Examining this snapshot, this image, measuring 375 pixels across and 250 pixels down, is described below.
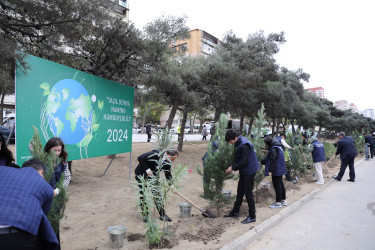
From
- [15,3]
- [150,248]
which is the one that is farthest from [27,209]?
[15,3]

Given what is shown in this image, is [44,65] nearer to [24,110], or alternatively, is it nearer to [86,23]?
[24,110]

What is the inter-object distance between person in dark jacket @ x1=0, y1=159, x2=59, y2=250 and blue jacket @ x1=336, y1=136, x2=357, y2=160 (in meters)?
9.79

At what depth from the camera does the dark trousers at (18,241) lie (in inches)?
66.1

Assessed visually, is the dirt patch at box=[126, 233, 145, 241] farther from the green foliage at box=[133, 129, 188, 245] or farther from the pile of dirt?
the pile of dirt

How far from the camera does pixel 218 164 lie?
494 cm

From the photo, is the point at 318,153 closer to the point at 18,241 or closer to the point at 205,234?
the point at 205,234

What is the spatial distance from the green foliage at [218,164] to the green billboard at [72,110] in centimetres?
313

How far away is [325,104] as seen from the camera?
3678 cm

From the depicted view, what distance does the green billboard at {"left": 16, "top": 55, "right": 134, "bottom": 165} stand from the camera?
4551mm

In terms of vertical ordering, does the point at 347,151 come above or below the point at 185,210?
above

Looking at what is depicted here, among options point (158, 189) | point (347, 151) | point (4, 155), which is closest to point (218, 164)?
point (158, 189)

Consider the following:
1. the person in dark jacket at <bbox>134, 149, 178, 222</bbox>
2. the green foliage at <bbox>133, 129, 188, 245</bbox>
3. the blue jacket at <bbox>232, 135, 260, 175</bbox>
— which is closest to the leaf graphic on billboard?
the person in dark jacket at <bbox>134, 149, 178, 222</bbox>

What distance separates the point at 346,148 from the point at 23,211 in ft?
33.3

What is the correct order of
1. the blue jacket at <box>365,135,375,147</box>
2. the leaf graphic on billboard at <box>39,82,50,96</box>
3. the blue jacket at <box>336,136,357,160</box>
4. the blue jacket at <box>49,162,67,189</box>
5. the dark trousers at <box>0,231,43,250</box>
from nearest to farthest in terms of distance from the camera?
the dark trousers at <box>0,231,43,250</box>
the blue jacket at <box>49,162,67,189</box>
the leaf graphic on billboard at <box>39,82,50,96</box>
the blue jacket at <box>336,136,357,160</box>
the blue jacket at <box>365,135,375,147</box>
